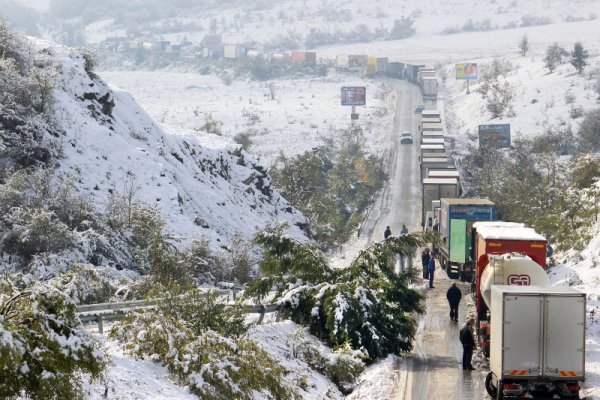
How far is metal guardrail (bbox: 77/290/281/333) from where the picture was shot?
18219 mm

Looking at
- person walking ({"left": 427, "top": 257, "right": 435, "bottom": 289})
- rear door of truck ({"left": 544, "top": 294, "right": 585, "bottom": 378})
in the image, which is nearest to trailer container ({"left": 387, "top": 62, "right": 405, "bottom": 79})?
person walking ({"left": 427, "top": 257, "right": 435, "bottom": 289})

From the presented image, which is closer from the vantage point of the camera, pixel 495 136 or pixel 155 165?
pixel 155 165

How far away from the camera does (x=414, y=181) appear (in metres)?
93.9

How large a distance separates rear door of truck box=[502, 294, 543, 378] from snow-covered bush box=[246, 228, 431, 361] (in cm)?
410

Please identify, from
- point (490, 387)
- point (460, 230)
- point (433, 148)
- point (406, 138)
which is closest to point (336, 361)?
point (490, 387)

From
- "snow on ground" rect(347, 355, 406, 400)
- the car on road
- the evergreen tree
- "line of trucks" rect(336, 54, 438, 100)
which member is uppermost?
the evergreen tree

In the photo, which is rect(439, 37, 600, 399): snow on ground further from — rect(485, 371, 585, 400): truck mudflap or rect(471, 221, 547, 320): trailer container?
rect(485, 371, 585, 400): truck mudflap

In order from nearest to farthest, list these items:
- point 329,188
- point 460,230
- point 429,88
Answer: point 460,230 → point 329,188 → point 429,88

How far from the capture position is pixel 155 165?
42812mm

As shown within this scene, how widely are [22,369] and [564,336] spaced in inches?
419

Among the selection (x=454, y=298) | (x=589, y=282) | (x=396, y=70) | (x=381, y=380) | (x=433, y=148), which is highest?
(x=381, y=380)

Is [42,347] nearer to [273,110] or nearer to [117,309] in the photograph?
[117,309]

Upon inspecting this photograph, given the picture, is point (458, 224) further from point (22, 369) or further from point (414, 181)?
point (414, 181)

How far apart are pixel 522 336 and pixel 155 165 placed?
27.6m
